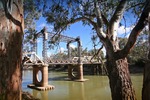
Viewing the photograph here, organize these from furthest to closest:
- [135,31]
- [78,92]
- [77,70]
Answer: [77,70] → [78,92] → [135,31]

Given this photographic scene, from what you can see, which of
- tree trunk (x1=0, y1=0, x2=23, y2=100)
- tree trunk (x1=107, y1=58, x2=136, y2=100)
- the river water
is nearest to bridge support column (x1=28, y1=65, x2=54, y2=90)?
the river water

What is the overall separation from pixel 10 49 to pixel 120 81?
7.74 feet

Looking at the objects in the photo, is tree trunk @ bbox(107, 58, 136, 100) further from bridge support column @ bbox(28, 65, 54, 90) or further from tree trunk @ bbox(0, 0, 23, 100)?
bridge support column @ bbox(28, 65, 54, 90)

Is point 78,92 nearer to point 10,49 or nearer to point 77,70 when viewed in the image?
point 77,70

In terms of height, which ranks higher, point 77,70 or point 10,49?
point 10,49

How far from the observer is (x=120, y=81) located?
13.7 feet

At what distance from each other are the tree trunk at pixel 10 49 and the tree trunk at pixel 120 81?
6.94 feet

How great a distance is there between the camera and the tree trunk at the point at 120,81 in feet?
13.5

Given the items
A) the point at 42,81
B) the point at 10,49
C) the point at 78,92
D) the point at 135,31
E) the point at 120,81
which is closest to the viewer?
the point at 10,49

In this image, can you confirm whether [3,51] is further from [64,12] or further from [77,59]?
[77,59]

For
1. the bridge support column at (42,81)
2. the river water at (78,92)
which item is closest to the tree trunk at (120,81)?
the river water at (78,92)

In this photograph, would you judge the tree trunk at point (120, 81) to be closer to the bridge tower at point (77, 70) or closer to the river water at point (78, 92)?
the river water at point (78, 92)

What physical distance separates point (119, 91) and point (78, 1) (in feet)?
10.7

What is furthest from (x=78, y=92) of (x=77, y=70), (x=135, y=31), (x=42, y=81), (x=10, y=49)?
(x=10, y=49)
